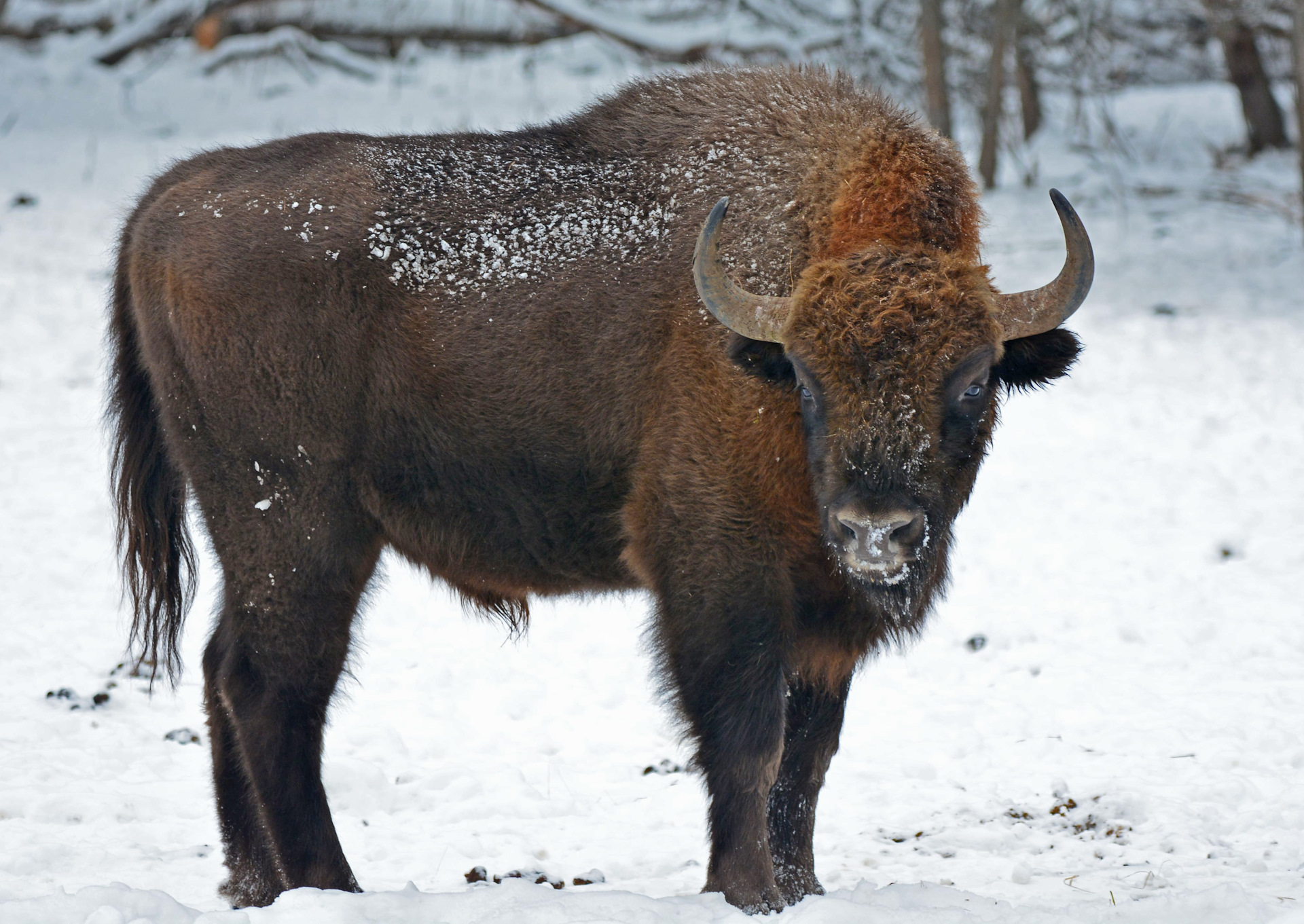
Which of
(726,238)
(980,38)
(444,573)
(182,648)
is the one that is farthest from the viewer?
(980,38)

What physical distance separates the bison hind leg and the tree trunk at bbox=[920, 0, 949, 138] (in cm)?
1095

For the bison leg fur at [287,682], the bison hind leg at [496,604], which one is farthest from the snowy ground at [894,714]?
the bison hind leg at [496,604]

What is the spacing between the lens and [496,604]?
15.1 ft

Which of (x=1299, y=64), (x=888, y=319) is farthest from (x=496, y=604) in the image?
(x=1299, y=64)

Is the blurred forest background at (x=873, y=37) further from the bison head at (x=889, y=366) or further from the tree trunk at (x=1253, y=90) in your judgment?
the bison head at (x=889, y=366)

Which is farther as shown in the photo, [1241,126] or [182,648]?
[1241,126]

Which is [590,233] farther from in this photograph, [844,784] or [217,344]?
[844,784]

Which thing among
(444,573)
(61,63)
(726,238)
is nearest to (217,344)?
(444,573)

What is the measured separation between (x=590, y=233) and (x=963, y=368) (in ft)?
4.37

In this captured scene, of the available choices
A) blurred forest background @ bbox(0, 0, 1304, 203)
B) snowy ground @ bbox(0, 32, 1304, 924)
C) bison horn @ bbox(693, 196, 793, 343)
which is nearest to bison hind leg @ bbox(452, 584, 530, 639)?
snowy ground @ bbox(0, 32, 1304, 924)

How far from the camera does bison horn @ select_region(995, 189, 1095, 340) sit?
368 centimetres

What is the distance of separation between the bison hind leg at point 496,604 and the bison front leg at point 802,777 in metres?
1.08

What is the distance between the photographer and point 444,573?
14.3 feet

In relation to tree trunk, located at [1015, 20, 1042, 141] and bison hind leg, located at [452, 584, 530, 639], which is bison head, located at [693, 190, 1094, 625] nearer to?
bison hind leg, located at [452, 584, 530, 639]
